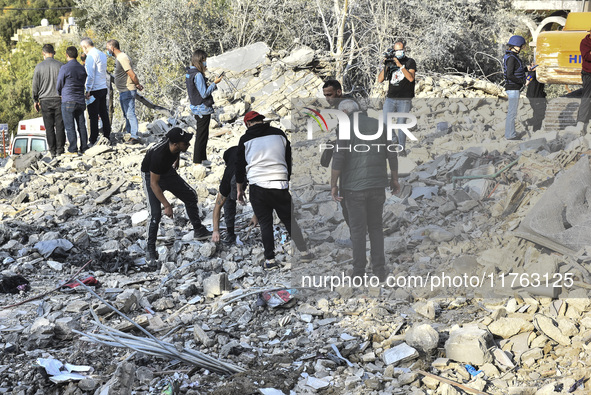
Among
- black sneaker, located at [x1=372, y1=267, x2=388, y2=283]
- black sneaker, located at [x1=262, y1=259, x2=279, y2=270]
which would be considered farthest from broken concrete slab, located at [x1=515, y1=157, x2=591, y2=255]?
black sneaker, located at [x1=262, y1=259, x2=279, y2=270]

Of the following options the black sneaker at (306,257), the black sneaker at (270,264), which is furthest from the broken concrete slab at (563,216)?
the black sneaker at (270,264)

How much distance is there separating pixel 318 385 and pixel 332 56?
538 inches

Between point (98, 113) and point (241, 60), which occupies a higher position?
point (241, 60)

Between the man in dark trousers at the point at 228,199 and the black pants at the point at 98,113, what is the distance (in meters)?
4.89

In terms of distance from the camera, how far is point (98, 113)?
37.1 ft

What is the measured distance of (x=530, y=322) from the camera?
15.5 ft

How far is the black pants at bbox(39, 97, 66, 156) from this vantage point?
1073 centimetres

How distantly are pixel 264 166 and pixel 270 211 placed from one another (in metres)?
0.54

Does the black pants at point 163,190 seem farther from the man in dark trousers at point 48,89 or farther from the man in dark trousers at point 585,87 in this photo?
the man in dark trousers at point 585,87

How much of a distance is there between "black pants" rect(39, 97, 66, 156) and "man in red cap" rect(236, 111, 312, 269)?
5.98 meters

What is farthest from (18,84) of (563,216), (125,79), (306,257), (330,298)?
(563,216)

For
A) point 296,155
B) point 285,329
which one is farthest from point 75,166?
point 285,329

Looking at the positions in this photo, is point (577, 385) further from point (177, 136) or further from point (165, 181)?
point (165, 181)

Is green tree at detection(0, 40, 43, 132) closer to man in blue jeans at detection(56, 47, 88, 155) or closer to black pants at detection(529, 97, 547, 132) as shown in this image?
man in blue jeans at detection(56, 47, 88, 155)
